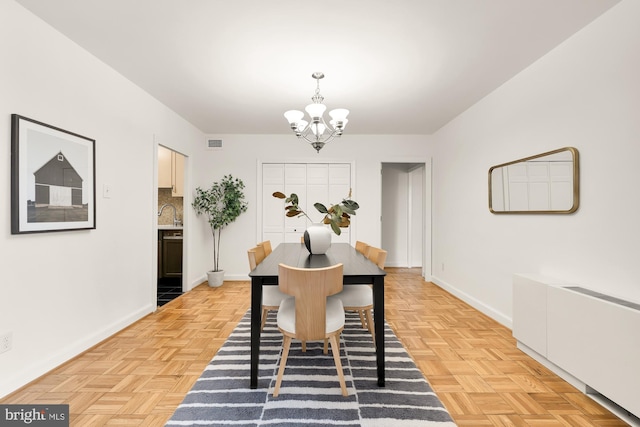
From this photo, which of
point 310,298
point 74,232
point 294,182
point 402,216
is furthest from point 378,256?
point 402,216

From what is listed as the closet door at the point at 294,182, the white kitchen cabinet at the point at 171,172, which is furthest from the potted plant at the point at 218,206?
the closet door at the point at 294,182

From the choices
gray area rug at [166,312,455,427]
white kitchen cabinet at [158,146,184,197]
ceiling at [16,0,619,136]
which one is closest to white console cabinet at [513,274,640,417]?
gray area rug at [166,312,455,427]

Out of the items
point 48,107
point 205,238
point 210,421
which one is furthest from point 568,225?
point 205,238

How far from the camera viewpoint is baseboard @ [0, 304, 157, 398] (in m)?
1.91

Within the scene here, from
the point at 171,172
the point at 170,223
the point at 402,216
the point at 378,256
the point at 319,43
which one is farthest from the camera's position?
the point at 402,216

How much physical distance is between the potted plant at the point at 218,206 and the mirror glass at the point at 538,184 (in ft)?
11.8

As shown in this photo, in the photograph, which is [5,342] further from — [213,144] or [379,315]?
[213,144]

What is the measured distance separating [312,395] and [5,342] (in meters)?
1.89

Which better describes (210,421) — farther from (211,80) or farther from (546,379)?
(211,80)

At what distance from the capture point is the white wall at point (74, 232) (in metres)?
1.92

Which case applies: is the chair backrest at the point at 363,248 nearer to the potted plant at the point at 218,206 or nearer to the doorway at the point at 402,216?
the potted plant at the point at 218,206

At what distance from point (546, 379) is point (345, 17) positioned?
111 inches

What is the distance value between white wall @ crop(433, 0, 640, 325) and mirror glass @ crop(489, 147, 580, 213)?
7 cm

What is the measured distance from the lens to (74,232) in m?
2.43
